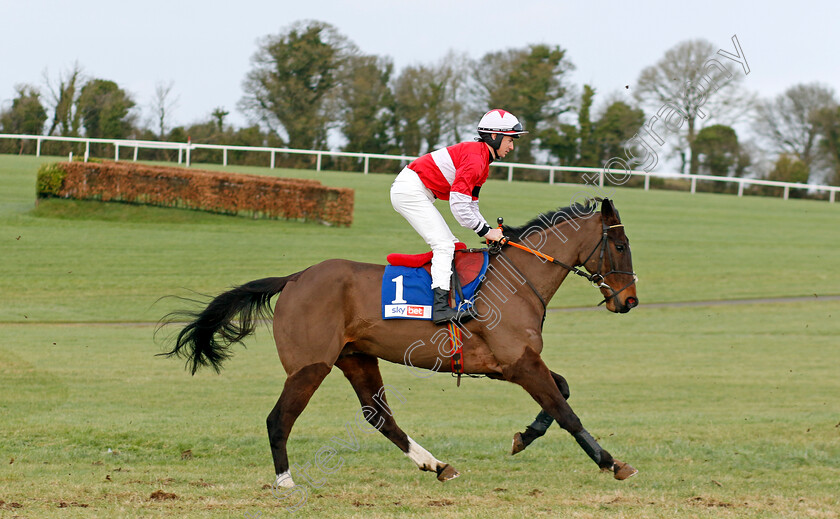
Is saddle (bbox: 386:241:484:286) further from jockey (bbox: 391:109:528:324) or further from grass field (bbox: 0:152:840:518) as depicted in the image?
grass field (bbox: 0:152:840:518)

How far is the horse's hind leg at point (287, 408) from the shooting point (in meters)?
5.69

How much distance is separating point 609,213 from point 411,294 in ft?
4.97

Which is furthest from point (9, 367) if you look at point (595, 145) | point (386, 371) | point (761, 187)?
point (761, 187)

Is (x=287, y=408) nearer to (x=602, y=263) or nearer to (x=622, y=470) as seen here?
(x=622, y=470)

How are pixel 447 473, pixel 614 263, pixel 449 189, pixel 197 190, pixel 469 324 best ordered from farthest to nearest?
1. pixel 197 190
2. pixel 449 189
3. pixel 614 263
4. pixel 447 473
5. pixel 469 324

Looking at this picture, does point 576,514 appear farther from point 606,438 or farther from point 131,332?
point 131,332

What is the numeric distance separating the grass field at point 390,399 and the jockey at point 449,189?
1.48m

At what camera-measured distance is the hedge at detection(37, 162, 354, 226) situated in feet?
72.1

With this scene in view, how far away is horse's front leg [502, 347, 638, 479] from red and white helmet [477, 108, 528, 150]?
1.47 m

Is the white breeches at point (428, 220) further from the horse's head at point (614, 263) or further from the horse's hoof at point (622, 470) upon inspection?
the horse's hoof at point (622, 470)

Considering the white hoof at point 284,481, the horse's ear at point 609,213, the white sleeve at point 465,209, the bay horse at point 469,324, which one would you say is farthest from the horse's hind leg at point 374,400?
the horse's ear at point 609,213

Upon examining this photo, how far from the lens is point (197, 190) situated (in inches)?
900

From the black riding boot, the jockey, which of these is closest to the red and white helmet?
the jockey

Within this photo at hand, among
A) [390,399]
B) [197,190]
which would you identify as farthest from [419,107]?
[390,399]
